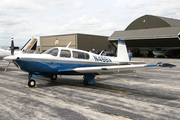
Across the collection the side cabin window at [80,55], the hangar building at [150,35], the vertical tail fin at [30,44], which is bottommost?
the side cabin window at [80,55]

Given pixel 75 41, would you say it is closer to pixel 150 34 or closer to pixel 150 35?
pixel 150 34

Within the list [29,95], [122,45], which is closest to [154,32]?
[122,45]

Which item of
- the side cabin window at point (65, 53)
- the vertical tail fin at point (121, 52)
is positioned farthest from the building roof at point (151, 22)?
the side cabin window at point (65, 53)

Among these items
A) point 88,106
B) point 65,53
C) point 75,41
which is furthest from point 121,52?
point 75,41

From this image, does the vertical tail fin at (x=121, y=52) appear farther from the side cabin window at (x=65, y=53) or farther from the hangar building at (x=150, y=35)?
the hangar building at (x=150, y=35)

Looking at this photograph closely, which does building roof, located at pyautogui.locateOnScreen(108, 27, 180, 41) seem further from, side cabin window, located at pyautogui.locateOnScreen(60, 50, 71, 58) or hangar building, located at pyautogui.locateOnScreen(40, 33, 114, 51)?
side cabin window, located at pyautogui.locateOnScreen(60, 50, 71, 58)

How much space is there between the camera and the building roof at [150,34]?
122ft

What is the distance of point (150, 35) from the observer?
130 ft

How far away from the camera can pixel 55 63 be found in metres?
8.39

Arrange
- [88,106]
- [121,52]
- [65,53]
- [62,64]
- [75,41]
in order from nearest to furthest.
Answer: [88,106] < [62,64] < [65,53] < [121,52] < [75,41]

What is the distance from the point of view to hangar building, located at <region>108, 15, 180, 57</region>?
38000 mm

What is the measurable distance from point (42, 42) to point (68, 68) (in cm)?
5833

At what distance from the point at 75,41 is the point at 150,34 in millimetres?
24916

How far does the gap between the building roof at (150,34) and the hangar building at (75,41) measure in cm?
1460
